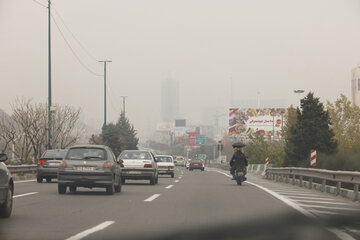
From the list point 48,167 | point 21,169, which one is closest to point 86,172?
point 48,167

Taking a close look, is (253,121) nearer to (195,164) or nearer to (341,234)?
(195,164)

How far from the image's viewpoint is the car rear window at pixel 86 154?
18953 mm

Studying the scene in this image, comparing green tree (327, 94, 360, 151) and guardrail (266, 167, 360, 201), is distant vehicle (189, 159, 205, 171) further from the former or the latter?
guardrail (266, 167, 360, 201)

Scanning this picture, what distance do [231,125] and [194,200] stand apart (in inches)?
4442

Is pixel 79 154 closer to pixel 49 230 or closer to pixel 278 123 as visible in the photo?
pixel 49 230

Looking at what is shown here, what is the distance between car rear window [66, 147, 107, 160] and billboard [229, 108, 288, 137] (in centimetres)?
10905

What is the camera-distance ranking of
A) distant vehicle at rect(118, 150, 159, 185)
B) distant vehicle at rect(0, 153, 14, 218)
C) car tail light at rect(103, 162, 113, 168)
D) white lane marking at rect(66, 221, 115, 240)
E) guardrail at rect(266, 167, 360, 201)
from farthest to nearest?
distant vehicle at rect(118, 150, 159, 185) → car tail light at rect(103, 162, 113, 168) → guardrail at rect(266, 167, 360, 201) → distant vehicle at rect(0, 153, 14, 218) → white lane marking at rect(66, 221, 115, 240)

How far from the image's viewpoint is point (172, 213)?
13.0 m

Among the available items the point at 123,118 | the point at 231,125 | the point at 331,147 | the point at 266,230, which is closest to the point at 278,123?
the point at 231,125

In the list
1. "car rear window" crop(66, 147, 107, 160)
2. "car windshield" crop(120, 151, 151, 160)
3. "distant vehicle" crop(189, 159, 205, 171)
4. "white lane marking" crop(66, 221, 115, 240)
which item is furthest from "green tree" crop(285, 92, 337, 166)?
"white lane marking" crop(66, 221, 115, 240)

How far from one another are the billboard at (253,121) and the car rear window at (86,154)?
358 feet

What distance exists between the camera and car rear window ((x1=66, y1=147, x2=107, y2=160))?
19.0 metres

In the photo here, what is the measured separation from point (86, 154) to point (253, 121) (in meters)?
111

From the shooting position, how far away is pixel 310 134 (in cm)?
4900
